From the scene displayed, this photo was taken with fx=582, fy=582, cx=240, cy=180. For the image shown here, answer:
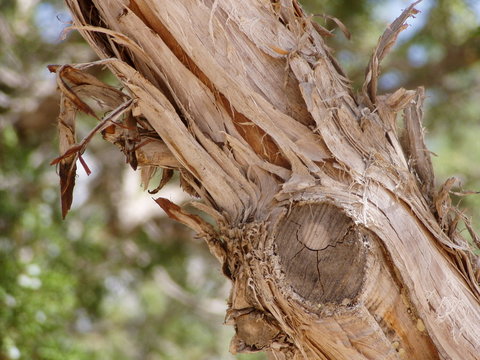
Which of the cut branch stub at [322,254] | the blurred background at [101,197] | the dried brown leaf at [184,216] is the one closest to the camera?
the cut branch stub at [322,254]

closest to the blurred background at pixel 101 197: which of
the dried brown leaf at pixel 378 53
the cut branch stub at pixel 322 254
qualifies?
the dried brown leaf at pixel 378 53

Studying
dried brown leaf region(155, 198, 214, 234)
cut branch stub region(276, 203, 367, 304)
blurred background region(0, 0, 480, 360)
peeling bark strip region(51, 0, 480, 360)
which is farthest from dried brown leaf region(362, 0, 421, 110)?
blurred background region(0, 0, 480, 360)

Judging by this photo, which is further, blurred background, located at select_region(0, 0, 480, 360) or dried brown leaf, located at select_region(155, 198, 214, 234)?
blurred background, located at select_region(0, 0, 480, 360)

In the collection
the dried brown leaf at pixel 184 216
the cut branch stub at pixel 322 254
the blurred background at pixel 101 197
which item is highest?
the blurred background at pixel 101 197

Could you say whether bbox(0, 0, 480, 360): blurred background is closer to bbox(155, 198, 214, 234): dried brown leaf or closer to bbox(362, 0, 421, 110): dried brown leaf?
bbox(362, 0, 421, 110): dried brown leaf

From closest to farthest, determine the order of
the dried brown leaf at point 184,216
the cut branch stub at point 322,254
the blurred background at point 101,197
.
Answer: the cut branch stub at point 322,254 → the dried brown leaf at point 184,216 → the blurred background at point 101,197

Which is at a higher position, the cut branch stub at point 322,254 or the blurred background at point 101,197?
the blurred background at point 101,197

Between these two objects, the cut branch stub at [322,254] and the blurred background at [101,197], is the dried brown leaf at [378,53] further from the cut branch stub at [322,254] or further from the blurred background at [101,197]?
the blurred background at [101,197]

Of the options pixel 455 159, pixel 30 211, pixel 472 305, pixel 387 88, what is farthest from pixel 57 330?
pixel 455 159

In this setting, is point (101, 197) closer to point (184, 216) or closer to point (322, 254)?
point (184, 216)
